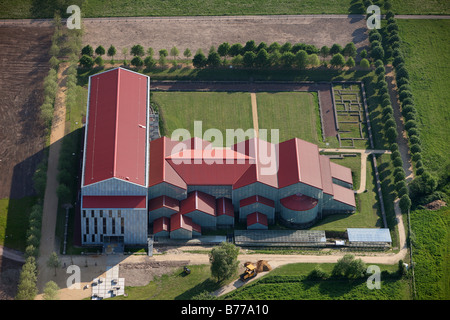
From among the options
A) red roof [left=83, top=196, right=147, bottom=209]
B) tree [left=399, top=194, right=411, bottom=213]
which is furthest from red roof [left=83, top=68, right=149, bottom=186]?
tree [left=399, top=194, right=411, bottom=213]

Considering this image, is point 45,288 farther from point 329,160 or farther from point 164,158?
point 329,160

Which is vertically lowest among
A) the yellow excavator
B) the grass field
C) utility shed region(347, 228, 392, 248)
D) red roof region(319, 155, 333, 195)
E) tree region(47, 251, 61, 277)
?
the grass field

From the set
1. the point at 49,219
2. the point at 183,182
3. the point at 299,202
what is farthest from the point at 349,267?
the point at 49,219

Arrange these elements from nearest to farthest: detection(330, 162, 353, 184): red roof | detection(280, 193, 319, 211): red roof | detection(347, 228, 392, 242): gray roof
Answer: detection(347, 228, 392, 242): gray roof → detection(280, 193, 319, 211): red roof → detection(330, 162, 353, 184): red roof

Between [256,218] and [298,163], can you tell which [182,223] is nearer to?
[256,218]

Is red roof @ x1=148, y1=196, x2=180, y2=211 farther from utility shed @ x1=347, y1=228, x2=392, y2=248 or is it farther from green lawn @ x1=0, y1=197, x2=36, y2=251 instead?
utility shed @ x1=347, y1=228, x2=392, y2=248

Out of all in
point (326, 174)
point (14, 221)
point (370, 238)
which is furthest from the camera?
point (326, 174)

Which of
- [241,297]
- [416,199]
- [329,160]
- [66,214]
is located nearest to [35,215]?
[66,214]
